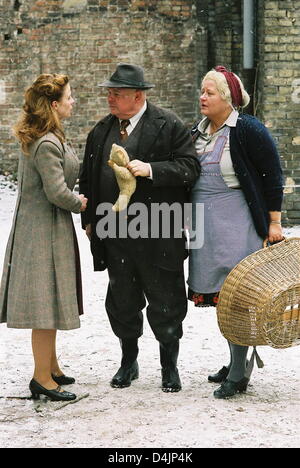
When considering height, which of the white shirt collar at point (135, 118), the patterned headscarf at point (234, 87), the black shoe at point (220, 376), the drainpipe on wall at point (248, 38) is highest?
the drainpipe on wall at point (248, 38)

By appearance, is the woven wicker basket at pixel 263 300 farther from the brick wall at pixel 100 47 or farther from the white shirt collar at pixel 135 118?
the brick wall at pixel 100 47

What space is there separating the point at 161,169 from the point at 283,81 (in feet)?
15.6

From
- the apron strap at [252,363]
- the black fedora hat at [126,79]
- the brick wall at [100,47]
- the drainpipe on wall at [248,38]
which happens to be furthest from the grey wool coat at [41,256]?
the brick wall at [100,47]

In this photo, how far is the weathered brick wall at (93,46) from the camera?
11.0 metres

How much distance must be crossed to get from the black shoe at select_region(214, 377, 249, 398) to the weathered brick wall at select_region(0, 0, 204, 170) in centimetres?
687

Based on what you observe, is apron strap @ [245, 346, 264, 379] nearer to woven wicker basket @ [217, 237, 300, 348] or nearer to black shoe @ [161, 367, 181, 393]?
woven wicker basket @ [217, 237, 300, 348]

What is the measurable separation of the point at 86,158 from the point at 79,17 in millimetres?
6420

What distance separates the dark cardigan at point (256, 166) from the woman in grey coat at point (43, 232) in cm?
87

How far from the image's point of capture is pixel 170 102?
11.3m

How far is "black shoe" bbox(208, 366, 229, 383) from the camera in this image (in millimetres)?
5129

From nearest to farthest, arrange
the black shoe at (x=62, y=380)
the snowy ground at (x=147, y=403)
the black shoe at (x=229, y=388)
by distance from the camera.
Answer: the snowy ground at (x=147, y=403)
the black shoe at (x=229, y=388)
the black shoe at (x=62, y=380)

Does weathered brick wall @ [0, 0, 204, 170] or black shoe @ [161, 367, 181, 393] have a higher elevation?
weathered brick wall @ [0, 0, 204, 170]

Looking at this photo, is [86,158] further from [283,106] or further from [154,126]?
[283,106]

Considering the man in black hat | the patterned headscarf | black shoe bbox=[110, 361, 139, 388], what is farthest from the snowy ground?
the patterned headscarf
